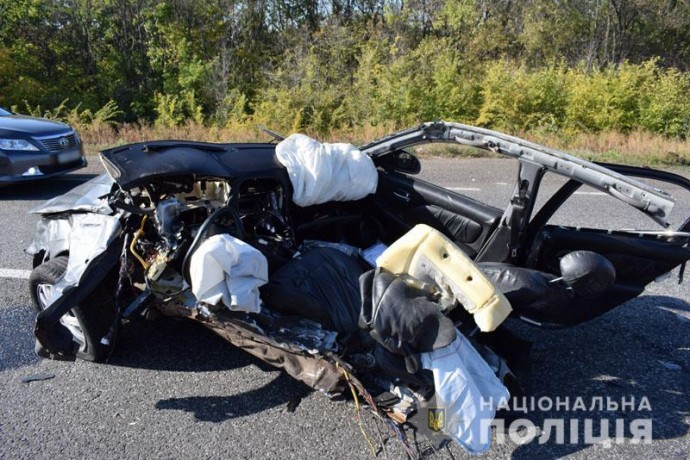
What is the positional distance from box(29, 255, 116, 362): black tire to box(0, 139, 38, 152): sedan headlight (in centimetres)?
505

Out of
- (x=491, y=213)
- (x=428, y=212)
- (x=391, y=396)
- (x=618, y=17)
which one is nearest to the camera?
(x=391, y=396)

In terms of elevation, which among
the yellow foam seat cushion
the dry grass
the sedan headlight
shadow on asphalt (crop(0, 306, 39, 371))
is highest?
the yellow foam seat cushion

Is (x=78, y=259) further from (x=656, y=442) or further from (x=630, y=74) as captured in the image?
(x=630, y=74)

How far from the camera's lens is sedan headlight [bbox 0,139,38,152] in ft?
23.4

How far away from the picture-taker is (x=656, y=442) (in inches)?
97.5

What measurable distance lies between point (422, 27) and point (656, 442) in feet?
65.6

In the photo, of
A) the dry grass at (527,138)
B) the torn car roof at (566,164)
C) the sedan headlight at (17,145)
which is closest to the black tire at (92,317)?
the torn car roof at (566,164)

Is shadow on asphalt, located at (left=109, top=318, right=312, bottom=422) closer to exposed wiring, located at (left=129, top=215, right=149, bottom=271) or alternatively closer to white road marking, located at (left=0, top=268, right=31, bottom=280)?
exposed wiring, located at (left=129, top=215, right=149, bottom=271)

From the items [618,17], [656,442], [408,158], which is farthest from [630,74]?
[656,442]

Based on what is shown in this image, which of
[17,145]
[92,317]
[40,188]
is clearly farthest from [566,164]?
[40,188]

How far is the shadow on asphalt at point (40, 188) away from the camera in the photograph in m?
7.22

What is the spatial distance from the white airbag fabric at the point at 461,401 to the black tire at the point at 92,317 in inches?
72.4

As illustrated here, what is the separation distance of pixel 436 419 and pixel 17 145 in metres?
7.27

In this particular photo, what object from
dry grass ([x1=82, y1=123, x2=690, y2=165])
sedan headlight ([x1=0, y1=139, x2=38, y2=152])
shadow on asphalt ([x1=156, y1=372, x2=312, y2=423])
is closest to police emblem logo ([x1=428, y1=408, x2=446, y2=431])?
shadow on asphalt ([x1=156, y1=372, x2=312, y2=423])
